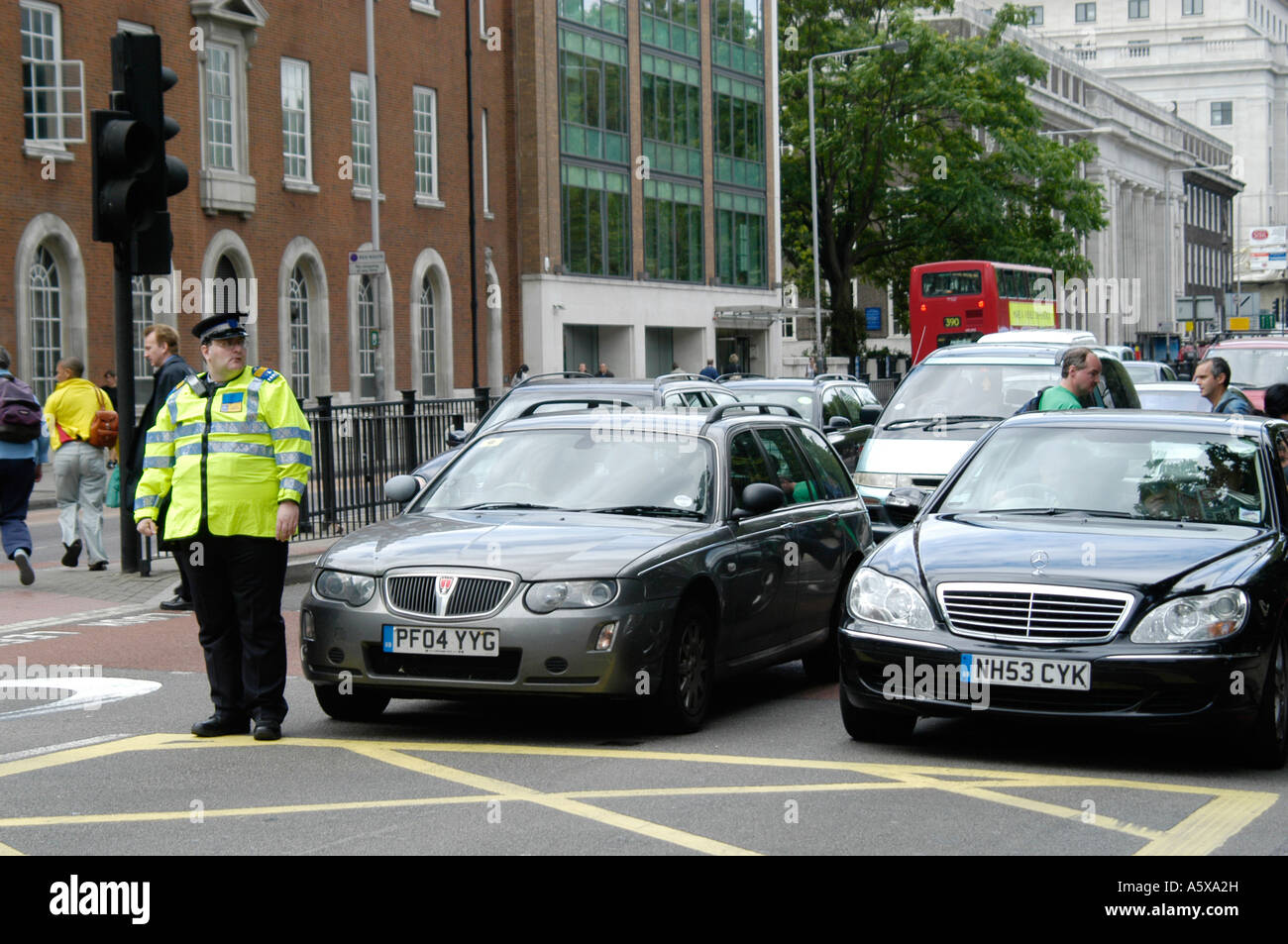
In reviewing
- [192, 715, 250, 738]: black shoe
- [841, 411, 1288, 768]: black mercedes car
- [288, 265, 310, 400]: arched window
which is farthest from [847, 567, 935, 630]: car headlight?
[288, 265, 310, 400]: arched window

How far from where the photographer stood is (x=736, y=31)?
2376 inches

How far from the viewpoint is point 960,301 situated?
162 feet

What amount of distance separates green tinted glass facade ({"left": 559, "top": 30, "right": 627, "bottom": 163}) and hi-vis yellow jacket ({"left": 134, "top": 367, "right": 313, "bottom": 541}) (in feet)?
140

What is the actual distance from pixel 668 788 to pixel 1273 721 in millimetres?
2539

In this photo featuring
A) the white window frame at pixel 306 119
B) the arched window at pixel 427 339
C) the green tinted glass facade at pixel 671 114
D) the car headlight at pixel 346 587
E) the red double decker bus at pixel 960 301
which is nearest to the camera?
the car headlight at pixel 346 587

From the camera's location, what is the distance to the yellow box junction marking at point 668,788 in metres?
6.48

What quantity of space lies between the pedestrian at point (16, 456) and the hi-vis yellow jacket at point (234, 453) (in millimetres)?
7284

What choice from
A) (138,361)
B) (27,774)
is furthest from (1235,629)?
(138,361)

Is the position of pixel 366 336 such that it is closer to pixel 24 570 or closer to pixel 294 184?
pixel 294 184

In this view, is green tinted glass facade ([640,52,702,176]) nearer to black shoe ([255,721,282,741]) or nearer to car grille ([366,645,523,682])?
black shoe ([255,721,282,741])

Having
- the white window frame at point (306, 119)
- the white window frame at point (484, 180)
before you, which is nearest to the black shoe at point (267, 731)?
the white window frame at point (306, 119)

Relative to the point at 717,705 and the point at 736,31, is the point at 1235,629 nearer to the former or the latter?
the point at 717,705

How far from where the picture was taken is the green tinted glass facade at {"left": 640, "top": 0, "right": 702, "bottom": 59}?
54.7 m

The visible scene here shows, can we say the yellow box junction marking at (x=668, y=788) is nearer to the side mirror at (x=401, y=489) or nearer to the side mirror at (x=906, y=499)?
the side mirror at (x=401, y=489)
